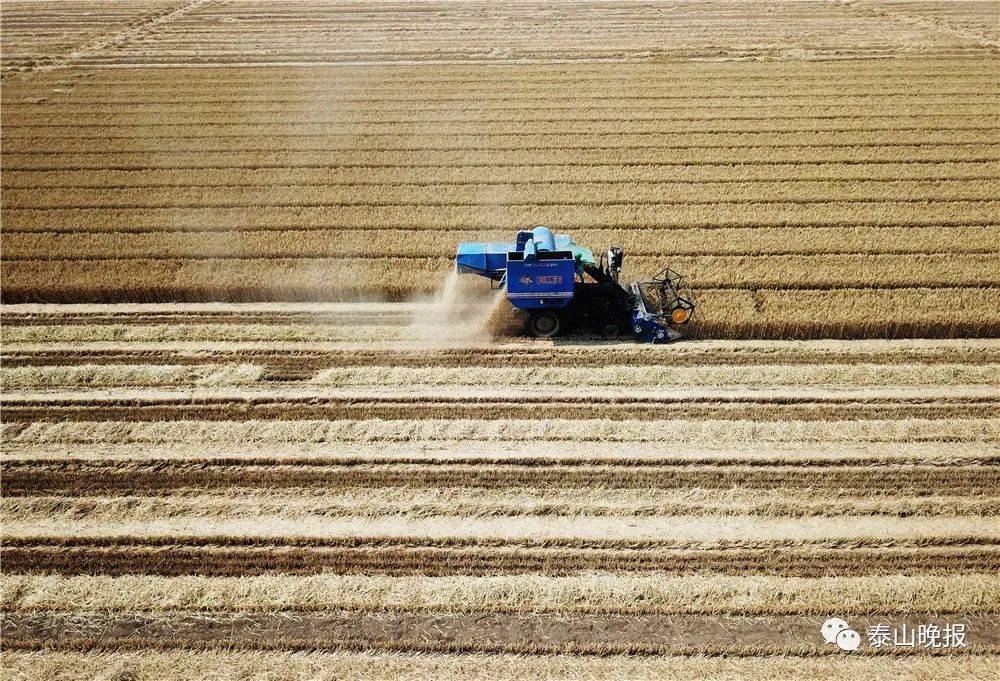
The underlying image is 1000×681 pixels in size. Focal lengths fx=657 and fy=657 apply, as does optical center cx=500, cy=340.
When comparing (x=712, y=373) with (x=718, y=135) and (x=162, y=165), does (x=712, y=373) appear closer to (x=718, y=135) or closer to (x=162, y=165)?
(x=718, y=135)

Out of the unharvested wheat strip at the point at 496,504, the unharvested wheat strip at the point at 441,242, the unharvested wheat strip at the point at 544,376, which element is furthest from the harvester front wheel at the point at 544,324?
the unharvested wheat strip at the point at 496,504

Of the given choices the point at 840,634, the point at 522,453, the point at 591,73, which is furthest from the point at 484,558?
the point at 591,73

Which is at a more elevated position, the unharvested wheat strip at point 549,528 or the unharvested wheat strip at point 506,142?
the unharvested wheat strip at point 506,142

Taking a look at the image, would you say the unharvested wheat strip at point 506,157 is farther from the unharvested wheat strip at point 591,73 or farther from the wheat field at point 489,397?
the unharvested wheat strip at point 591,73

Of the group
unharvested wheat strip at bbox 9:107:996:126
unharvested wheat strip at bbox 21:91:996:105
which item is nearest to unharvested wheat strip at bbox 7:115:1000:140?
unharvested wheat strip at bbox 9:107:996:126

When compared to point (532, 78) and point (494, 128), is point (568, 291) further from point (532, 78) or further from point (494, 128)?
point (532, 78)

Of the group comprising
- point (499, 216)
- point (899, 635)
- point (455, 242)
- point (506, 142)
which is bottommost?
point (899, 635)
